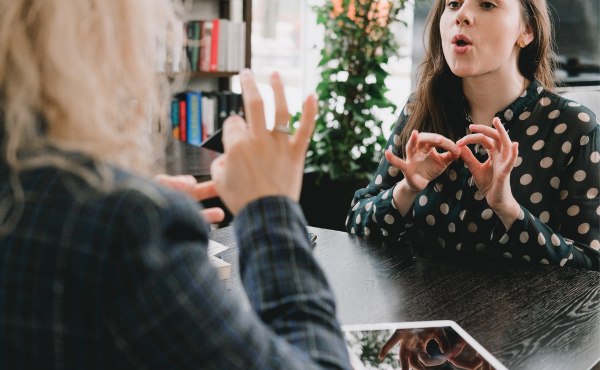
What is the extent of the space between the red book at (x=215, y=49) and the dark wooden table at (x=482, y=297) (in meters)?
2.48

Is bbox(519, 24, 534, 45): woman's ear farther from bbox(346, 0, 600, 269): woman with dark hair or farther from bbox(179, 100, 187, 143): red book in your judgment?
bbox(179, 100, 187, 143): red book

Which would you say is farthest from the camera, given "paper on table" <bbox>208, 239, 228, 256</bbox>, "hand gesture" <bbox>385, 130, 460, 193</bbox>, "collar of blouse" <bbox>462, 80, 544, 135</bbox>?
"collar of blouse" <bbox>462, 80, 544, 135</bbox>

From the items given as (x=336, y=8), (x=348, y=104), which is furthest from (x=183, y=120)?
(x=336, y=8)

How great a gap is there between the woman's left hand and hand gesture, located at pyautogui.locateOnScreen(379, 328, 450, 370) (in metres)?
0.52

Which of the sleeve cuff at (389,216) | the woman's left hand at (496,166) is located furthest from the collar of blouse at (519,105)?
the sleeve cuff at (389,216)

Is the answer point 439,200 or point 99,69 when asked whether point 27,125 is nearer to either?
point 99,69

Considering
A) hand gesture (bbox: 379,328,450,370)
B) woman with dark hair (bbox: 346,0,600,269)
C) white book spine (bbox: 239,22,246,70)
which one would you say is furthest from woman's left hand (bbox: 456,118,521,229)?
white book spine (bbox: 239,22,246,70)

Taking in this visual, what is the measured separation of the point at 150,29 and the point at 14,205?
0.21 m

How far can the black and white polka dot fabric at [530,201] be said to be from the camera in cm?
135

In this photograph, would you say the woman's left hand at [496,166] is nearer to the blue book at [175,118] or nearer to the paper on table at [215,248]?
the paper on table at [215,248]

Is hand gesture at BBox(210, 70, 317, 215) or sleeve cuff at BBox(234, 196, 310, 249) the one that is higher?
hand gesture at BBox(210, 70, 317, 215)

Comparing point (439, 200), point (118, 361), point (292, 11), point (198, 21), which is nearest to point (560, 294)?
point (439, 200)

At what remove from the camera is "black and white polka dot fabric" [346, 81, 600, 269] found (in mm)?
1352

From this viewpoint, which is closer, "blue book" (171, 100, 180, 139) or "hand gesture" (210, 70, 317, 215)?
"hand gesture" (210, 70, 317, 215)
